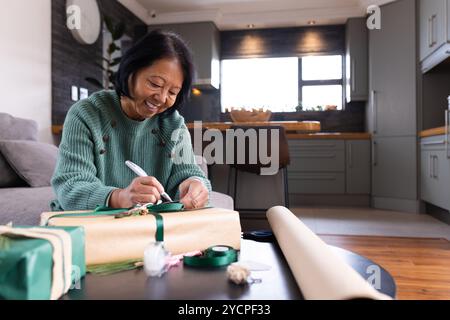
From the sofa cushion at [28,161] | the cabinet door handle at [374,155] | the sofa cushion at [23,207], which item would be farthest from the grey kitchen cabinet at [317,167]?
the sofa cushion at [23,207]

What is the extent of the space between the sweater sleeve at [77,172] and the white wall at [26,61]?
7.35ft

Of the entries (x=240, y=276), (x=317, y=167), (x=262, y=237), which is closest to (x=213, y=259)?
(x=240, y=276)

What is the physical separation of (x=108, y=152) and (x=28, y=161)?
4.23ft

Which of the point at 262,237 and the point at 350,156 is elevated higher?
the point at 350,156

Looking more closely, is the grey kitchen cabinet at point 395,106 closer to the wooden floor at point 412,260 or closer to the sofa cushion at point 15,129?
the wooden floor at point 412,260

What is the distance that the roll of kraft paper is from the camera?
35 centimetres

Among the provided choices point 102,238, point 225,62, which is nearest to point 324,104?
point 225,62

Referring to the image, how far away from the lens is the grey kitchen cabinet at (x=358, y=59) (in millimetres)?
4785

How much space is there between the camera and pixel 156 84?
3.09 feet

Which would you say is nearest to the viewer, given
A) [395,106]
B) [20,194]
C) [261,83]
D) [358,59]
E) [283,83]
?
[20,194]

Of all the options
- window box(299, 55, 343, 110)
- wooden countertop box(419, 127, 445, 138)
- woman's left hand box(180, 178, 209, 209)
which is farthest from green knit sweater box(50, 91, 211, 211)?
window box(299, 55, 343, 110)

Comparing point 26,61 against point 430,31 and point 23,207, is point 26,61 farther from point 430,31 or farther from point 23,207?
point 430,31

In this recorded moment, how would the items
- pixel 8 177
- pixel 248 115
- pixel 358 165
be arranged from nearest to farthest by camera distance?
pixel 8 177 < pixel 248 115 < pixel 358 165

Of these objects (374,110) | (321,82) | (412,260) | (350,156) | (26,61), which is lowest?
(412,260)
